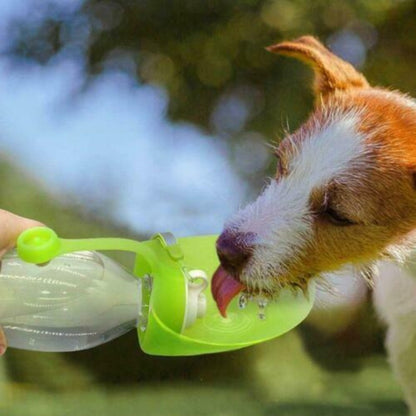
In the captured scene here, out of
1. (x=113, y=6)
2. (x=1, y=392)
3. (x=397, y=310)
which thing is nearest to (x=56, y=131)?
(x=113, y=6)

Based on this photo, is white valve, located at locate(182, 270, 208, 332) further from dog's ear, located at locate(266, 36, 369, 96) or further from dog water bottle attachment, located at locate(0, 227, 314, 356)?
dog's ear, located at locate(266, 36, 369, 96)

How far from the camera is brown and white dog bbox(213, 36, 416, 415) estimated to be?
109 cm

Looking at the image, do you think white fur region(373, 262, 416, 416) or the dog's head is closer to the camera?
the dog's head

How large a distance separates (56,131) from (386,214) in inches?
39.8

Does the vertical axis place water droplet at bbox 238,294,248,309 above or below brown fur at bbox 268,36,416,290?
below

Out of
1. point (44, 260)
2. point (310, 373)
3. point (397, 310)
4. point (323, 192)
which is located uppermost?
point (323, 192)

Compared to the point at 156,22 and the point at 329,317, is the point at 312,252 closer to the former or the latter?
the point at 329,317

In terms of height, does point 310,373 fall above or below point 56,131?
below

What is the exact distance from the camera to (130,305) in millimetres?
1186

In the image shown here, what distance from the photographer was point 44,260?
94 cm

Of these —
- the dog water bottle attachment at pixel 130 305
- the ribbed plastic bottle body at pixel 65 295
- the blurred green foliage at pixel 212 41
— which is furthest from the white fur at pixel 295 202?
the blurred green foliage at pixel 212 41

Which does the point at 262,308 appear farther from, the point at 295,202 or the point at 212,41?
the point at 212,41

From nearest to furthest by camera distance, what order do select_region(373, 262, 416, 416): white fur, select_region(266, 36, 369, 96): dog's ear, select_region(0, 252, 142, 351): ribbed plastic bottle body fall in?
select_region(0, 252, 142, 351): ribbed plastic bottle body, select_region(266, 36, 369, 96): dog's ear, select_region(373, 262, 416, 416): white fur

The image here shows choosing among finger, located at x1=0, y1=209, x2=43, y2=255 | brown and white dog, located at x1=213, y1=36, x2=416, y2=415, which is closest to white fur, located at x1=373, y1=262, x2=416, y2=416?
brown and white dog, located at x1=213, y1=36, x2=416, y2=415
